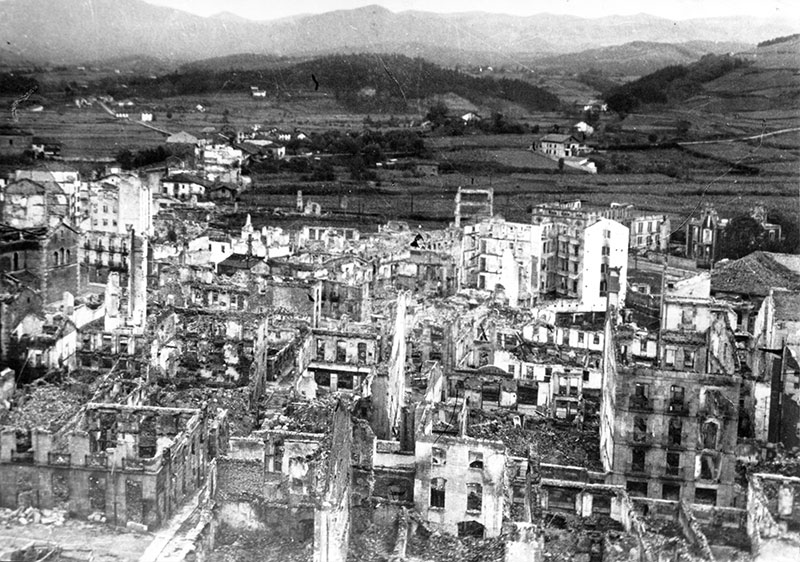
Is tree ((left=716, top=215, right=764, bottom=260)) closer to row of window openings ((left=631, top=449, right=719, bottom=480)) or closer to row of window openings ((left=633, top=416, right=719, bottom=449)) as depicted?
row of window openings ((left=633, top=416, right=719, bottom=449))

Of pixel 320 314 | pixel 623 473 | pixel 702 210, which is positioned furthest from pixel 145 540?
pixel 702 210

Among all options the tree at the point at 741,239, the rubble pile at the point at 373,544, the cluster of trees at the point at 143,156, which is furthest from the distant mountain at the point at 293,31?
the rubble pile at the point at 373,544

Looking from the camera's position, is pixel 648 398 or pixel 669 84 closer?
pixel 648 398

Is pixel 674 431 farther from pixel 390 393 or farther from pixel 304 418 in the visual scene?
pixel 304 418

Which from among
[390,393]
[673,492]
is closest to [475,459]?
[390,393]

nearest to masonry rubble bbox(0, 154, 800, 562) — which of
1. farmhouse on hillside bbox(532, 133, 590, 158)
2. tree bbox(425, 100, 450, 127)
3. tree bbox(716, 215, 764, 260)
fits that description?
tree bbox(716, 215, 764, 260)

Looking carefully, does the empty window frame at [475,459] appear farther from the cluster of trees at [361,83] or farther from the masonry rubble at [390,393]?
the cluster of trees at [361,83]
